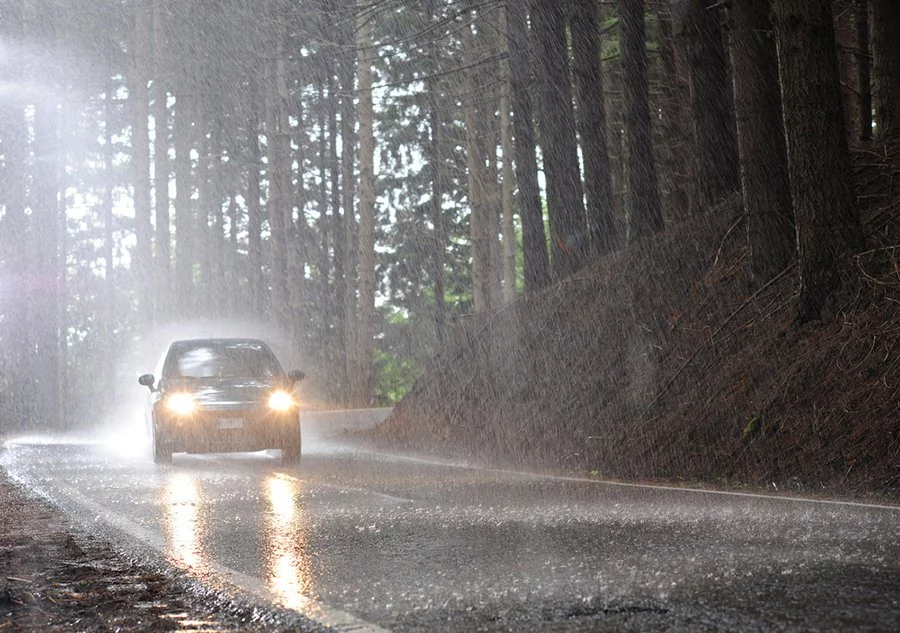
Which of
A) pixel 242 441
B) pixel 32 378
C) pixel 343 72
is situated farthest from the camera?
pixel 343 72

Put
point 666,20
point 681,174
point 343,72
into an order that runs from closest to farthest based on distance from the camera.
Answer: point 681,174 → point 666,20 → point 343,72

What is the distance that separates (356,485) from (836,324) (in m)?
5.77

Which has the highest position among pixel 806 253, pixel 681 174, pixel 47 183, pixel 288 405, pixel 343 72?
pixel 343 72

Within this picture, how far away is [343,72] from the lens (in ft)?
170

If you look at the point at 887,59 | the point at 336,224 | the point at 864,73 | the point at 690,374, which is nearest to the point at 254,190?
the point at 336,224

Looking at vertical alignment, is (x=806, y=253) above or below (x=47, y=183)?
below

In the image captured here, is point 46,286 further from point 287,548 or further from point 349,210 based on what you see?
point 287,548

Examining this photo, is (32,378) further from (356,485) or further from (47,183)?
(356,485)

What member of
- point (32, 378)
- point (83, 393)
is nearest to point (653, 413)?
point (32, 378)

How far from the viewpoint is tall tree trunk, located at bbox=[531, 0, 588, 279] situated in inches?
934

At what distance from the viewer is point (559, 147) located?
23719 mm

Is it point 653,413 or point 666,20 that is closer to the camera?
point 653,413

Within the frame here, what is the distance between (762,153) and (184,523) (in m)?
9.62

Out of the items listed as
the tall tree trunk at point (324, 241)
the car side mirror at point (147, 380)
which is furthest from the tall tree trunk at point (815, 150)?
the tall tree trunk at point (324, 241)
